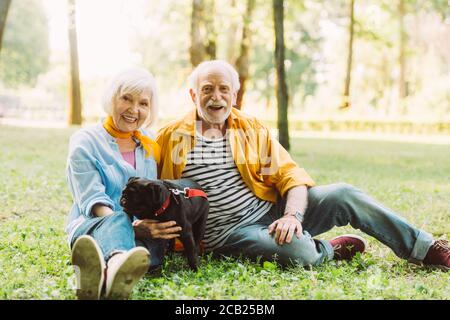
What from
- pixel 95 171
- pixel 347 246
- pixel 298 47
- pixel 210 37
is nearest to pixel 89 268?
pixel 95 171

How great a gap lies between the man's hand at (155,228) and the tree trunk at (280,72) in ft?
31.1

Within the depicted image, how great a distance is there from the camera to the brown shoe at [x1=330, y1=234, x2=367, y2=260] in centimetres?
427

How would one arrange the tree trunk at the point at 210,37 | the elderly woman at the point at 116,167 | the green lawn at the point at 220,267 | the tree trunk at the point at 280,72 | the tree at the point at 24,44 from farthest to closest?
the tree at the point at 24,44, the tree trunk at the point at 210,37, the tree trunk at the point at 280,72, the elderly woman at the point at 116,167, the green lawn at the point at 220,267

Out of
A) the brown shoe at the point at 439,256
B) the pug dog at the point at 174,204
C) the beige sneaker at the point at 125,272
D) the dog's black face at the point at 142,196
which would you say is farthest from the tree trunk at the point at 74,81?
the beige sneaker at the point at 125,272

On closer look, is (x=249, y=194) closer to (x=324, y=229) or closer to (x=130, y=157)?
(x=324, y=229)

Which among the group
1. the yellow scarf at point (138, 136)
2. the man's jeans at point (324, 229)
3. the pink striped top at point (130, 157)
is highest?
the yellow scarf at point (138, 136)

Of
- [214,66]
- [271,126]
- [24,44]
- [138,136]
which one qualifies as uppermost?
[24,44]

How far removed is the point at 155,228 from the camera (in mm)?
3510

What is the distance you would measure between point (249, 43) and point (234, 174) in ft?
52.9

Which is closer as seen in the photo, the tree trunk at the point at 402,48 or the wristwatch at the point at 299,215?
the wristwatch at the point at 299,215

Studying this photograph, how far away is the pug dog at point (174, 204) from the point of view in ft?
10.9

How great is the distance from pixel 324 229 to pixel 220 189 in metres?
0.80

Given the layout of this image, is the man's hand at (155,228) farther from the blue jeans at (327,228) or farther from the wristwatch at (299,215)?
the wristwatch at (299,215)

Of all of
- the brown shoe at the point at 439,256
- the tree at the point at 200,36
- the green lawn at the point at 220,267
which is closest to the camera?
the green lawn at the point at 220,267
